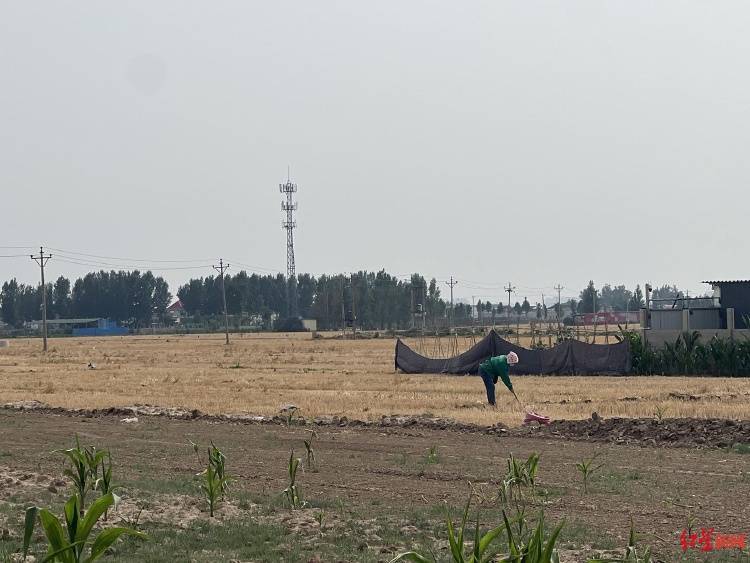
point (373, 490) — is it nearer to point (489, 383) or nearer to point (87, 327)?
point (489, 383)

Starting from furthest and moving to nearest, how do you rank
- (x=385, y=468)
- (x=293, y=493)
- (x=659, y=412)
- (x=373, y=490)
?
(x=659, y=412)
(x=385, y=468)
(x=373, y=490)
(x=293, y=493)

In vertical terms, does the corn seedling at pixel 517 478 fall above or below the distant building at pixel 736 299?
below

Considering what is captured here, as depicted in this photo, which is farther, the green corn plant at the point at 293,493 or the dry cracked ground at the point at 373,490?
the green corn plant at the point at 293,493

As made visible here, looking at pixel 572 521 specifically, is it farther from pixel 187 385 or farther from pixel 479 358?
pixel 479 358

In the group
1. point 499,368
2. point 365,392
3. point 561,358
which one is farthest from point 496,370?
point 561,358

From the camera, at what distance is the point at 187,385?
3403 cm

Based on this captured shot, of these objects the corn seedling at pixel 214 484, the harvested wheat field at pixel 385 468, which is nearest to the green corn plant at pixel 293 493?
the harvested wheat field at pixel 385 468

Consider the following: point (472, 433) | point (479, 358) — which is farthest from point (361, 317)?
point (472, 433)

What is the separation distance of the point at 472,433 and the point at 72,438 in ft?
22.5

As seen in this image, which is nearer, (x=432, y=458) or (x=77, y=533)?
(x=77, y=533)

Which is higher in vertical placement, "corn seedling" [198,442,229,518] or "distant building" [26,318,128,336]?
"distant building" [26,318,128,336]

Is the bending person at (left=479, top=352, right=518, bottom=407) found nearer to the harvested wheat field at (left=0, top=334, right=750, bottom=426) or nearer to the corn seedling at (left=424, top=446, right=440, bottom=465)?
the harvested wheat field at (left=0, top=334, right=750, bottom=426)

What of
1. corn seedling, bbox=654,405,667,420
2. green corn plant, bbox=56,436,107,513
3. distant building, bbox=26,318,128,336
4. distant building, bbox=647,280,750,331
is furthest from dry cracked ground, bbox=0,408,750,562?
distant building, bbox=26,318,128,336

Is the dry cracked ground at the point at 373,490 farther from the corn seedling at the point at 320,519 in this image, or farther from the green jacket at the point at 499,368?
the green jacket at the point at 499,368
